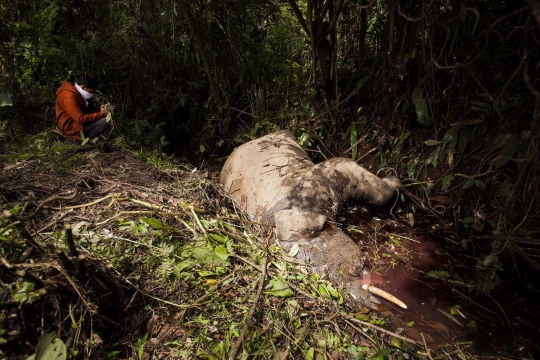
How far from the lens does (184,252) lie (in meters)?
2.30

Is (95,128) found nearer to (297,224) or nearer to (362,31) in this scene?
(297,224)

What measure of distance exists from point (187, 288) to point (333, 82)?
3.28 meters

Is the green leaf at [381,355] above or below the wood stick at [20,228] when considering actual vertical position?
below

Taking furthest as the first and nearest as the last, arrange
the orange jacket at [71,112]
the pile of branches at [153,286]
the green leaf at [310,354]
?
the orange jacket at [71,112] < the green leaf at [310,354] < the pile of branches at [153,286]

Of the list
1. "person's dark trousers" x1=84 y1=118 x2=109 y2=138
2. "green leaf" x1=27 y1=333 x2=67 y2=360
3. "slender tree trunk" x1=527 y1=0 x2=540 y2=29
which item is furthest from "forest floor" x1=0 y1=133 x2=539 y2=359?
"slender tree trunk" x1=527 y1=0 x2=540 y2=29

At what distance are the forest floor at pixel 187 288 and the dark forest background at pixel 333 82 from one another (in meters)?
0.53

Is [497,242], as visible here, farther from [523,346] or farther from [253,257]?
[253,257]

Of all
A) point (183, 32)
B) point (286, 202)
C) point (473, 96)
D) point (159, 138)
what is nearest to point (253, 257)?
point (286, 202)

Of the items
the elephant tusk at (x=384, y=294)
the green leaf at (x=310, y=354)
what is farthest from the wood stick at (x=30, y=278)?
the elephant tusk at (x=384, y=294)

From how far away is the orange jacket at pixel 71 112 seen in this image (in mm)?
4281

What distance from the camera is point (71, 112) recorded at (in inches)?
168

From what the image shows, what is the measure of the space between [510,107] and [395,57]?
123 cm

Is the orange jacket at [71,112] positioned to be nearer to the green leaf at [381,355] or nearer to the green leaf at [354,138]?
the green leaf at [354,138]

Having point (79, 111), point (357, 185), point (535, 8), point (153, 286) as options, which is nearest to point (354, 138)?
point (357, 185)
